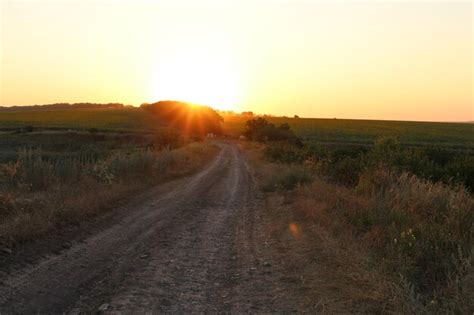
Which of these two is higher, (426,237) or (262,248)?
(426,237)

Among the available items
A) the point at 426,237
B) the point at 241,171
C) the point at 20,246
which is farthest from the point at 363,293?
the point at 241,171

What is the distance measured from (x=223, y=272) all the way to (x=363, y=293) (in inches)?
91.4

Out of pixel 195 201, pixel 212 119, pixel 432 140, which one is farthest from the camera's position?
pixel 212 119

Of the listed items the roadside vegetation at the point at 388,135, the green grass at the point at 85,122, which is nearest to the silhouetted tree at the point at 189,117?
the green grass at the point at 85,122

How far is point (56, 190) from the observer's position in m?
11.6

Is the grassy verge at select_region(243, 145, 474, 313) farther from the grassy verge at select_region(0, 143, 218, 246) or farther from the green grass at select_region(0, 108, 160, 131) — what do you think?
the green grass at select_region(0, 108, 160, 131)

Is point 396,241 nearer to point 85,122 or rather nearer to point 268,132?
point 268,132

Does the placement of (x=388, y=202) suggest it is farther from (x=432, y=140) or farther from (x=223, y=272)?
(x=432, y=140)

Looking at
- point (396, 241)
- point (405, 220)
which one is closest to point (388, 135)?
point (405, 220)

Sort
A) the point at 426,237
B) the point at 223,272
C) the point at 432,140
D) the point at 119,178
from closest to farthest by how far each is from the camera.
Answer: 1. the point at 426,237
2. the point at 223,272
3. the point at 119,178
4. the point at 432,140

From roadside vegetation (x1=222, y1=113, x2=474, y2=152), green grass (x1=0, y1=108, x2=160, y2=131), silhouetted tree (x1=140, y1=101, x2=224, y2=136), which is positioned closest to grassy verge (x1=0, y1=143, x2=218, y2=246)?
roadside vegetation (x1=222, y1=113, x2=474, y2=152)

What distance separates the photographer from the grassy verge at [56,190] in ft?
28.0

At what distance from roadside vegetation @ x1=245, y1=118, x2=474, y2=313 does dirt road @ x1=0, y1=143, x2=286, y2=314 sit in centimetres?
176

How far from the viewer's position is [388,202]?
31.2 feet
